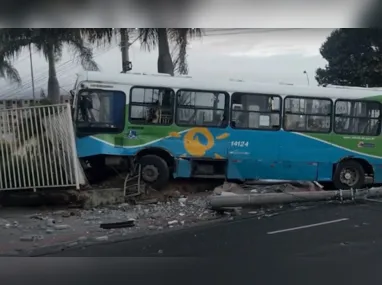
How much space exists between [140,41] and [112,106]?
6.64 meters

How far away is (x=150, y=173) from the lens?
32.4 ft

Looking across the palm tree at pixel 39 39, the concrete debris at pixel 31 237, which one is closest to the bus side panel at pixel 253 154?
the concrete debris at pixel 31 237

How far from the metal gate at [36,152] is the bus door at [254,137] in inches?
131

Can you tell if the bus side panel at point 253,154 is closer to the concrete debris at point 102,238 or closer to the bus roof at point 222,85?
the bus roof at point 222,85

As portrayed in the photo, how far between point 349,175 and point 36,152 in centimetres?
653

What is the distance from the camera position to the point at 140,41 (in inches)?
131

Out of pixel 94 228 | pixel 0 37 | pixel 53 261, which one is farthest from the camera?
pixel 94 228

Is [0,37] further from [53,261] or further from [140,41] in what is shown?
[53,261]

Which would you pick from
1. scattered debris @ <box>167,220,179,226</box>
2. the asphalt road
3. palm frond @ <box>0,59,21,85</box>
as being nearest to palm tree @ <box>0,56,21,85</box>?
palm frond @ <box>0,59,21,85</box>

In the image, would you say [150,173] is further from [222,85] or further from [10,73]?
[10,73]

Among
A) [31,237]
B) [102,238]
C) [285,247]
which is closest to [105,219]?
[102,238]

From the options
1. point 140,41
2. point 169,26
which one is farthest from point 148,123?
point 169,26

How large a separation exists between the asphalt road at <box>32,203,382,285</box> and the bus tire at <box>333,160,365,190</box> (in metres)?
1.97

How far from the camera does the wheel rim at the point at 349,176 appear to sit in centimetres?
1054
